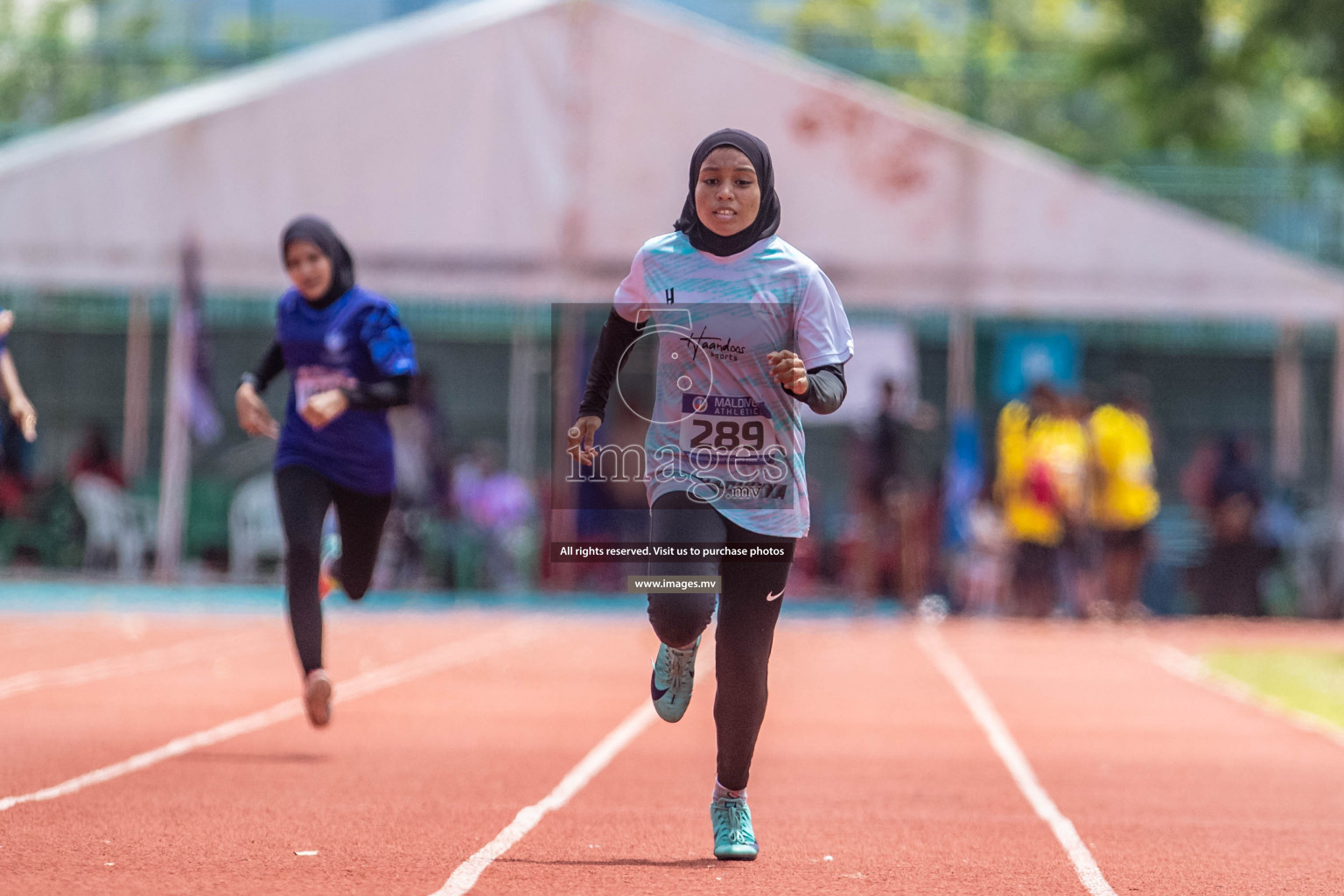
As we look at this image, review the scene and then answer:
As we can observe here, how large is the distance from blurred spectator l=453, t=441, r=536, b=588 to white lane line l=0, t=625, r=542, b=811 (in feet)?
11.0

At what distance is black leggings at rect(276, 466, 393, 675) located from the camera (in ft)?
27.7

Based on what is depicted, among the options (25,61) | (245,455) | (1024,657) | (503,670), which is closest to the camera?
(503,670)

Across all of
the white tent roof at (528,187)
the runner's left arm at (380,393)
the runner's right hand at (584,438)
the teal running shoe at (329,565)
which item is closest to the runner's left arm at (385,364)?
the runner's left arm at (380,393)

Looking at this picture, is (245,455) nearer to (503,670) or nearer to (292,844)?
(503,670)

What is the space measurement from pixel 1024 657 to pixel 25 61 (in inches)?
939

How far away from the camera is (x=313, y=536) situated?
8508 mm

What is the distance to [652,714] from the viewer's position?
11.0 metres

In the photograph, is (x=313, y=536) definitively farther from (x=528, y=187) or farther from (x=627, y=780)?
(x=528, y=187)

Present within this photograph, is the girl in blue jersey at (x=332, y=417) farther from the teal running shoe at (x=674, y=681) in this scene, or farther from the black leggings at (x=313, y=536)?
the teal running shoe at (x=674, y=681)

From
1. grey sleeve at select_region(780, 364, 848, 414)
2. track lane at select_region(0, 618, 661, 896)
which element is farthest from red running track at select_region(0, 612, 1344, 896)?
grey sleeve at select_region(780, 364, 848, 414)

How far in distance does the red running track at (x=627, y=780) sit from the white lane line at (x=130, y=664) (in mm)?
70

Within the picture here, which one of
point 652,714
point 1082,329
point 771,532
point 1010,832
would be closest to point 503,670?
point 652,714

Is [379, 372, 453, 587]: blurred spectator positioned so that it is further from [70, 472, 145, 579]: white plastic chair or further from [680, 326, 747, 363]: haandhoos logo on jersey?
[680, 326, 747, 363]: haandhoos logo on jersey

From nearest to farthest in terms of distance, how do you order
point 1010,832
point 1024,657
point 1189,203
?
point 1010,832 < point 1024,657 < point 1189,203
